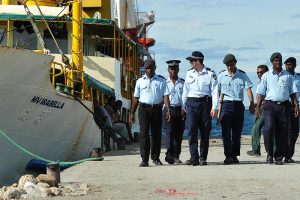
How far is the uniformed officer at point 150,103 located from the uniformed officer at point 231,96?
3.16ft

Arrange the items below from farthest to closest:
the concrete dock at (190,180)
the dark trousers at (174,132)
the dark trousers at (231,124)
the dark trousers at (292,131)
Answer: the dark trousers at (174,132), the dark trousers at (292,131), the dark trousers at (231,124), the concrete dock at (190,180)

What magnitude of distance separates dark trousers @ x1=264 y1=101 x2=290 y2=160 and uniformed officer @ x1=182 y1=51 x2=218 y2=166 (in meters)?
0.98

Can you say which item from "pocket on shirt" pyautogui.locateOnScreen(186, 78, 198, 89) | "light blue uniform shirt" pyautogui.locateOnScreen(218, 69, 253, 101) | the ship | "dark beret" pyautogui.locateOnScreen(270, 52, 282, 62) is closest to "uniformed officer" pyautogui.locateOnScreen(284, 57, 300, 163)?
"dark beret" pyautogui.locateOnScreen(270, 52, 282, 62)

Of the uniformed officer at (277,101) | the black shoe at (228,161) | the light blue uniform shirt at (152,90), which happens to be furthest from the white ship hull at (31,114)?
the uniformed officer at (277,101)

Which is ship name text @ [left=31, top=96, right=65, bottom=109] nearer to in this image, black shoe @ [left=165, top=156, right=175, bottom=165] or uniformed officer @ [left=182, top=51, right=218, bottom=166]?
black shoe @ [left=165, top=156, right=175, bottom=165]

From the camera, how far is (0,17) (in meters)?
19.6

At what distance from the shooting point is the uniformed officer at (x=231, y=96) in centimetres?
1133

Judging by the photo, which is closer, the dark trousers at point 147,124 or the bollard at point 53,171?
the bollard at point 53,171

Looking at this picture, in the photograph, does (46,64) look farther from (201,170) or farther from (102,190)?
(102,190)

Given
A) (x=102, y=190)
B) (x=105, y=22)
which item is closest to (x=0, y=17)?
(x=105, y=22)

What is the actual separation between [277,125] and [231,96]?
929 mm

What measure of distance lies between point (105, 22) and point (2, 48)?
8234 mm

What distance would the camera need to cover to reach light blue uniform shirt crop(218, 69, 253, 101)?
1134 centimetres

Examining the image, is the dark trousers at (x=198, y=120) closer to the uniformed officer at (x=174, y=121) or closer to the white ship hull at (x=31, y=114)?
the uniformed officer at (x=174, y=121)
